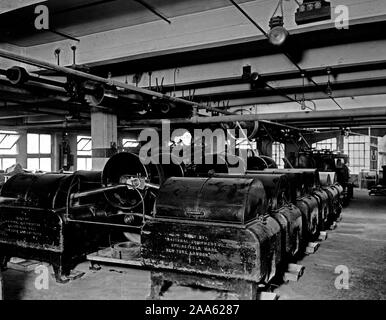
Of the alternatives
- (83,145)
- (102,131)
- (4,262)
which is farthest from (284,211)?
(83,145)

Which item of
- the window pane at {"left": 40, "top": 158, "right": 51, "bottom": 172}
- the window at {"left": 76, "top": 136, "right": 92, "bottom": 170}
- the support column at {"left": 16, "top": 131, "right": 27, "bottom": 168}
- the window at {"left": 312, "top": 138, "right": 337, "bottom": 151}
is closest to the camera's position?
the support column at {"left": 16, "top": 131, "right": 27, "bottom": 168}

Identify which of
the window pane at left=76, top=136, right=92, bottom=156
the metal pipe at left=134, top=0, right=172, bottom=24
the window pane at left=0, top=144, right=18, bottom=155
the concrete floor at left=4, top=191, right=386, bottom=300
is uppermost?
the metal pipe at left=134, top=0, right=172, bottom=24

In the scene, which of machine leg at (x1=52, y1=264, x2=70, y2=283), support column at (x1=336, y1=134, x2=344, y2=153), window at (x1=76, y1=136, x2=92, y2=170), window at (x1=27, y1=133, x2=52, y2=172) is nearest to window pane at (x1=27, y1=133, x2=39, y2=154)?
window at (x1=27, y1=133, x2=52, y2=172)

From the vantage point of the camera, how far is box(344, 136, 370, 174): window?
17.7 m

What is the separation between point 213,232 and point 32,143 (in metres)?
11.7

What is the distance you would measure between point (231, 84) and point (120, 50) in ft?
9.72

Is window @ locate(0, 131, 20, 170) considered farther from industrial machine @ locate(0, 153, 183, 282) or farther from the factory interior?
industrial machine @ locate(0, 153, 183, 282)

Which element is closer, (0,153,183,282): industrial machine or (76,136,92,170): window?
(0,153,183,282): industrial machine

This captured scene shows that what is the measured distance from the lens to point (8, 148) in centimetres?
1198

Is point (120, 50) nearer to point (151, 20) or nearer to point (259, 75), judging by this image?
point (151, 20)

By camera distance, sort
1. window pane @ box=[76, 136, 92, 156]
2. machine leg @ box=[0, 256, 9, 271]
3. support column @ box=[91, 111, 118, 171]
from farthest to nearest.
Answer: window pane @ box=[76, 136, 92, 156], support column @ box=[91, 111, 118, 171], machine leg @ box=[0, 256, 9, 271]

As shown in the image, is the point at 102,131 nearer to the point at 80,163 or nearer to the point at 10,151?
the point at 10,151

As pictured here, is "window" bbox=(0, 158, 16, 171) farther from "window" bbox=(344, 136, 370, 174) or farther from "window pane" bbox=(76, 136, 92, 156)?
"window" bbox=(344, 136, 370, 174)

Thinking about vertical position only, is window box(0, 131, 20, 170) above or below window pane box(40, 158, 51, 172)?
above
